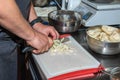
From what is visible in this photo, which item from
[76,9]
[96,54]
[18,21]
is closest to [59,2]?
[76,9]

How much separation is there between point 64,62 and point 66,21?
36 cm

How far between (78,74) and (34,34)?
0.26 m

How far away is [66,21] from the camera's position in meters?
1.33

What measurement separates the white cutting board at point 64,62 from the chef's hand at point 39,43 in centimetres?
3

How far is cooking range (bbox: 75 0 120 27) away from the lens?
1.34 meters

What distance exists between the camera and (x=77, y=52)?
3.67 feet

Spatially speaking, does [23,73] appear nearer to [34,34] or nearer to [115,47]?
[34,34]

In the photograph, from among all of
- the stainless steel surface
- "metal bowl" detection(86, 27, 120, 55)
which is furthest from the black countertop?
the stainless steel surface

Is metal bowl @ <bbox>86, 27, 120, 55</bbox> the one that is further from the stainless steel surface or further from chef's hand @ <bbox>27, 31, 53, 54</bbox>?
the stainless steel surface

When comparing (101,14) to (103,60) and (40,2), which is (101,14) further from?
(40,2)

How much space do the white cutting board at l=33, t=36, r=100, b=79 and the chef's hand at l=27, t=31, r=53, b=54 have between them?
0.03m

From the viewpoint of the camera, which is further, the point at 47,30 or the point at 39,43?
the point at 47,30

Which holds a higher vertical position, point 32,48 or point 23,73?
point 32,48

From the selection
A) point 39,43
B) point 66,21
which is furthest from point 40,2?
point 39,43
